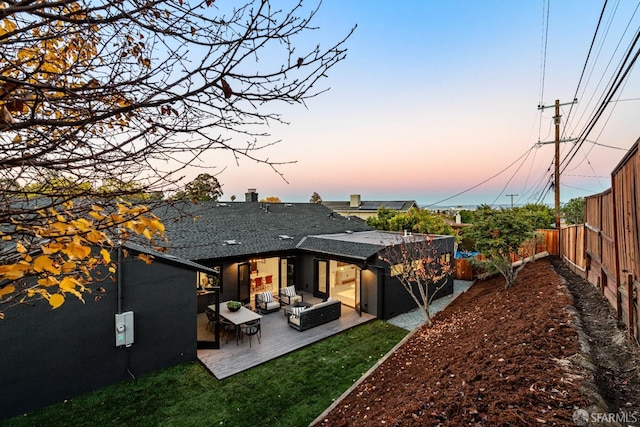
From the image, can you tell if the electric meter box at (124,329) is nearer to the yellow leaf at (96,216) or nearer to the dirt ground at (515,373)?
the dirt ground at (515,373)

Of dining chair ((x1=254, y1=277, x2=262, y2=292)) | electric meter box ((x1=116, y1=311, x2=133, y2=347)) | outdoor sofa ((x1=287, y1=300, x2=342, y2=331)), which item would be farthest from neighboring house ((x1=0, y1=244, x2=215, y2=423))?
dining chair ((x1=254, y1=277, x2=262, y2=292))

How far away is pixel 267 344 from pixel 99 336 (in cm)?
436

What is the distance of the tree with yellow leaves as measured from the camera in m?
1.87

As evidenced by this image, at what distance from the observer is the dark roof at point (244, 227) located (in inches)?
453

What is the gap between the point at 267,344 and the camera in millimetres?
8805

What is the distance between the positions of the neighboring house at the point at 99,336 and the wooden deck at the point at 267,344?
809mm

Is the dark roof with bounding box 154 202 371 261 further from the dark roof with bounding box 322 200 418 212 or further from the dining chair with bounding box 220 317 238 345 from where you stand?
the dark roof with bounding box 322 200 418 212

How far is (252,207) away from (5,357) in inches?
513

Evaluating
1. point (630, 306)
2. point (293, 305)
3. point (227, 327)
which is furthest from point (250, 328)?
point (630, 306)

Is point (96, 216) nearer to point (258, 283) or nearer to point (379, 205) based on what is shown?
point (258, 283)

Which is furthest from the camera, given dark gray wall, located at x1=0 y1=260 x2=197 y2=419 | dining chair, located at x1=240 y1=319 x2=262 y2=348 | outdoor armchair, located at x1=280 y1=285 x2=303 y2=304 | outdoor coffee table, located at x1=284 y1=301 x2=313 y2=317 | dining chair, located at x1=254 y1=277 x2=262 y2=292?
dining chair, located at x1=254 y1=277 x2=262 y2=292

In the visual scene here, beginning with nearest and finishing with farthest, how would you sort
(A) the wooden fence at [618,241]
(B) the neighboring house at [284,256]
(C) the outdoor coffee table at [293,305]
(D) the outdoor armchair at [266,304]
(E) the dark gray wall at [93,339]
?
1. (A) the wooden fence at [618,241]
2. (E) the dark gray wall at [93,339]
3. (C) the outdoor coffee table at [293,305]
4. (B) the neighboring house at [284,256]
5. (D) the outdoor armchair at [266,304]

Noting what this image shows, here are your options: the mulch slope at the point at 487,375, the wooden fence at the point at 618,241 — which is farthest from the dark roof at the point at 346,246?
the wooden fence at the point at 618,241

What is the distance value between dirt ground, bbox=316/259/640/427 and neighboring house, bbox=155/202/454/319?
397 cm
